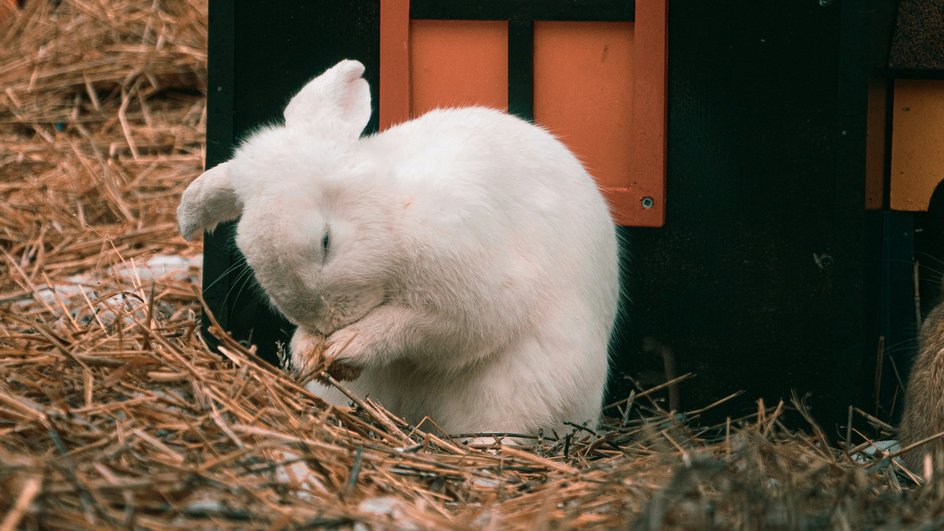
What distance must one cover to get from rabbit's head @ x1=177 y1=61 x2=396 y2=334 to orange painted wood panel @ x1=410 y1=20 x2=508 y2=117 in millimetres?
756

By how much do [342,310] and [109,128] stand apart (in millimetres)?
3135

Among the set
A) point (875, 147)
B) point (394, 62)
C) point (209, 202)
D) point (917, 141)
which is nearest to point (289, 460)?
point (209, 202)

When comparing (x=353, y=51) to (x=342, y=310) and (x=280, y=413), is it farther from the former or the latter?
(x=280, y=413)

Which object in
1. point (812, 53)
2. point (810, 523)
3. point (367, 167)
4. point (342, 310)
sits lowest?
point (810, 523)

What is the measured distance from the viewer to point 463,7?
335cm

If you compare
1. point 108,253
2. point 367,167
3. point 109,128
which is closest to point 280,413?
point 367,167

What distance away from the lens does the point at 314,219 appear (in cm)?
245

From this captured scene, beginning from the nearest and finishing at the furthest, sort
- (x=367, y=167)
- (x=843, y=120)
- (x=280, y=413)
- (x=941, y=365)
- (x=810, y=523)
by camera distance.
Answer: (x=810, y=523), (x=280, y=413), (x=367, y=167), (x=941, y=365), (x=843, y=120)

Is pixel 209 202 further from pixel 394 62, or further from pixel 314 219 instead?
pixel 394 62

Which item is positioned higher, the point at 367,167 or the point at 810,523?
the point at 367,167

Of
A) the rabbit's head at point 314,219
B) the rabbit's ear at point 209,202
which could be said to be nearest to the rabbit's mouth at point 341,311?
the rabbit's head at point 314,219

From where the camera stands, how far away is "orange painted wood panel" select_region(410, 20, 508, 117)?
338 cm

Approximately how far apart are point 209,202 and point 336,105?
1.27 feet

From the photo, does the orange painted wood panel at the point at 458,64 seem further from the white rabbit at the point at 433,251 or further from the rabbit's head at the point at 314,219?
the rabbit's head at the point at 314,219
